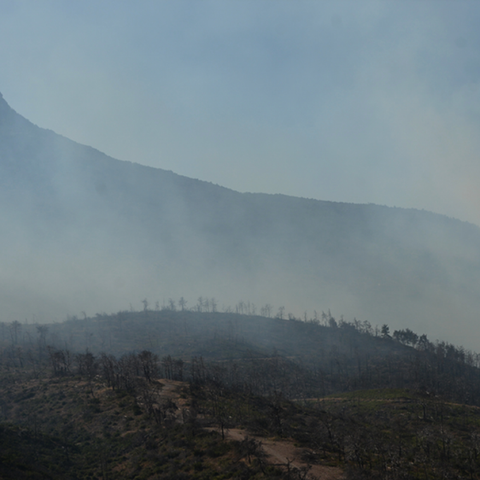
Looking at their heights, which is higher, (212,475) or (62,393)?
(212,475)

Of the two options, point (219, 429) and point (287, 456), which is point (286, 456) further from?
point (219, 429)

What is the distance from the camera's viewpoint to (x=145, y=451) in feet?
149

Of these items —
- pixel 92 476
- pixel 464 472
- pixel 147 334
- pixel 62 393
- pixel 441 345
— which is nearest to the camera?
pixel 464 472

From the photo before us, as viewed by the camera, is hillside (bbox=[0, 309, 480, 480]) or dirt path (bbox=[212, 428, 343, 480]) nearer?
dirt path (bbox=[212, 428, 343, 480])

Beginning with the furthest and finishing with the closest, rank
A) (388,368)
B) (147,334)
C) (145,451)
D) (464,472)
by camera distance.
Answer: (147,334) → (388,368) → (145,451) → (464,472)

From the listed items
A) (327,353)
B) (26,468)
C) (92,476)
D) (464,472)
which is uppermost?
(464,472)

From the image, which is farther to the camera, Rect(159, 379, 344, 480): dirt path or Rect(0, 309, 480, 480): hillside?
Rect(0, 309, 480, 480): hillside

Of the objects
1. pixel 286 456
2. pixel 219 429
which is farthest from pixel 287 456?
pixel 219 429

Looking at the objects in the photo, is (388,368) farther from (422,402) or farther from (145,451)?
(145,451)

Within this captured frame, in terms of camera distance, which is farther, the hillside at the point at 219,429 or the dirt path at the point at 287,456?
the hillside at the point at 219,429

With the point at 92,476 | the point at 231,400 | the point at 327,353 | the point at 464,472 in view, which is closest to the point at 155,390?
the point at 231,400

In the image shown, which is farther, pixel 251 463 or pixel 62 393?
pixel 62 393

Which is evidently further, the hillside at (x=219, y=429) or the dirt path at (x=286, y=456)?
the hillside at (x=219, y=429)

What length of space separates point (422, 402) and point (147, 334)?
153493mm
